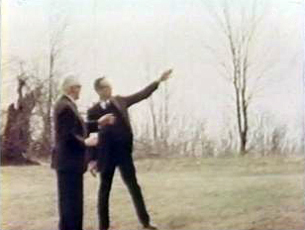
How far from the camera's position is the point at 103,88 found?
1712 mm

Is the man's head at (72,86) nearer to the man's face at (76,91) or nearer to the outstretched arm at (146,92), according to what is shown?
the man's face at (76,91)

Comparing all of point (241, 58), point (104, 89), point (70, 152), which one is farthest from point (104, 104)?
point (241, 58)

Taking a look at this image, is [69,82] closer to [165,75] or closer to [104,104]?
[104,104]

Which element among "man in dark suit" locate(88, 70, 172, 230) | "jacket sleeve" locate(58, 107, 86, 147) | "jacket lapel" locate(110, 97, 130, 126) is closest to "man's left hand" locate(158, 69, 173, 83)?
"man in dark suit" locate(88, 70, 172, 230)

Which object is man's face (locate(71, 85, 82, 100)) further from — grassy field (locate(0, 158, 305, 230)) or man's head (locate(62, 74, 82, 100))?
grassy field (locate(0, 158, 305, 230))

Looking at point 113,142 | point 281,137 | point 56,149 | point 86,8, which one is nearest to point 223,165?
point 281,137

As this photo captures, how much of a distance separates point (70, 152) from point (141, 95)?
0.25 metres

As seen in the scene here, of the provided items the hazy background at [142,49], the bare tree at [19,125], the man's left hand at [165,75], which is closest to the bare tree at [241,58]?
the hazy background at [142,49]

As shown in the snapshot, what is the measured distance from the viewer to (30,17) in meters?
1.73

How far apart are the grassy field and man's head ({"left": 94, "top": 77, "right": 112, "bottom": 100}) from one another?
20 cm

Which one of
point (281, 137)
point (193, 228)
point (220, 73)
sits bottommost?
point (193, 228)

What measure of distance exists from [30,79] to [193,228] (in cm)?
61

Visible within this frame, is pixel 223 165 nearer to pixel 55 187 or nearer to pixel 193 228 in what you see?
pixel 193 228

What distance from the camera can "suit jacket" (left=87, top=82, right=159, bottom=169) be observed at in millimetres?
1696
